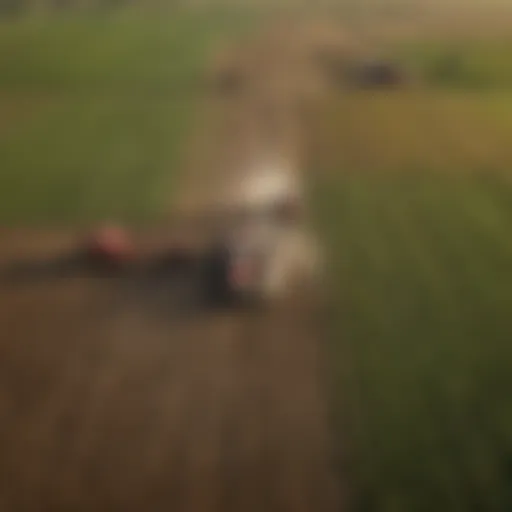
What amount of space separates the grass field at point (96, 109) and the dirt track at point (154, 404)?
6.57m

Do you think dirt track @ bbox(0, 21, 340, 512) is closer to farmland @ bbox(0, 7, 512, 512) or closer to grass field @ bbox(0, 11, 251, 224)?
farmland @ bbox(0, 7, 512, 512)

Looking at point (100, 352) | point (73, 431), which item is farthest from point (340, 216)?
point (73, 431)

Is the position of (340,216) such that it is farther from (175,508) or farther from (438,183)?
(175,508)

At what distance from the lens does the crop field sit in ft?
54.6

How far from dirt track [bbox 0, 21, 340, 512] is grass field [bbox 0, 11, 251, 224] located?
6.57m

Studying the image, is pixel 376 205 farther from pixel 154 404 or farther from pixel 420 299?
pixel 154 404

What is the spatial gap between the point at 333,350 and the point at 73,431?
6.63 metres

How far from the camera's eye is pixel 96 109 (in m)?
38.4

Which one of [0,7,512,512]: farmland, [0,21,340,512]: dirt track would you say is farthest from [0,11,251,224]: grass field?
[0,21,340,512]: dirt track

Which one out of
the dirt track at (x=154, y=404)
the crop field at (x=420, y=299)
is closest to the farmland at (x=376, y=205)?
the crop field at (x=420, y=299)

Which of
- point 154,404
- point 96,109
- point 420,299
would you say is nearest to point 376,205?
point 420,299

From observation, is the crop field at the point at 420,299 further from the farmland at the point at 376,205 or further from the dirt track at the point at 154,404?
the dirt track at the point at 154,404

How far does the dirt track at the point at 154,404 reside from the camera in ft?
53.4

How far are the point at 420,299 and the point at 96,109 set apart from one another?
71.7 feet
